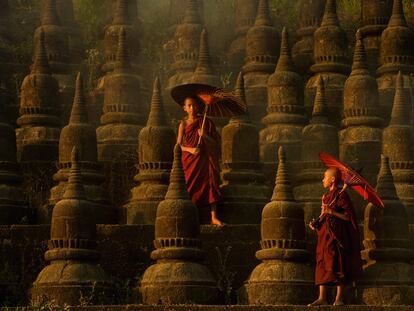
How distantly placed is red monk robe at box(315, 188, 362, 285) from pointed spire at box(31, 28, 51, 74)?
7849 mm

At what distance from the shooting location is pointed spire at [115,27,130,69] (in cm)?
3428

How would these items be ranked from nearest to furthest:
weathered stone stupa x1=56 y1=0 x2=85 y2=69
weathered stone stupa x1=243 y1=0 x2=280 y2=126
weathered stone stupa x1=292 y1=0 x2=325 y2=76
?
weathered stone stupa x1=243 y1=0 x2=280 y2=126 < weathered stone stupa x1=292 y1=0 x2=325 y2=76 < weathered stone stupa x1=56 y1=0 x2=85 y2=69

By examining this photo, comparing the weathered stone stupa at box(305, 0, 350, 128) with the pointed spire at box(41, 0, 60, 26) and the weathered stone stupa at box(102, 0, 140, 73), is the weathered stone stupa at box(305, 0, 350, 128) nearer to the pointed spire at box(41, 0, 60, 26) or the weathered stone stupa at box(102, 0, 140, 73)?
the weathered stone stupa at box(102, 0, 140, 73)

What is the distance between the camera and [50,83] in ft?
112

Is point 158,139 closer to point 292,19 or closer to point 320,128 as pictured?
point 320,128

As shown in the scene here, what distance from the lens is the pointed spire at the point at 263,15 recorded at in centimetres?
3603

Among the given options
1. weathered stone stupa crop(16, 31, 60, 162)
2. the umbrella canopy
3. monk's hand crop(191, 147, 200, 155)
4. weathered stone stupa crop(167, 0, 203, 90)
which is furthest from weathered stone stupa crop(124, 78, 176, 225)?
weathered stone stupa crop(167, 0, 203, 90)

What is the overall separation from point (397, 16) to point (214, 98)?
5.96 meters

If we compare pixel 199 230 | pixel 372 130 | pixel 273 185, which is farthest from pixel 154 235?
pixel 372 130

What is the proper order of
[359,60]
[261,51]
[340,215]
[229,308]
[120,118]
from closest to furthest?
[229,308] → [340,215] → [359,60] → [120,118] → [261,51]

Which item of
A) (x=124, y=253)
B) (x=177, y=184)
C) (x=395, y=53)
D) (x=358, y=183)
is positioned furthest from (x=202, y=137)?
(x=395, y=53)

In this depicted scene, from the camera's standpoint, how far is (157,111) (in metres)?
31.7

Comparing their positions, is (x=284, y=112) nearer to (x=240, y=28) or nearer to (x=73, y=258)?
(x=240, y=28)

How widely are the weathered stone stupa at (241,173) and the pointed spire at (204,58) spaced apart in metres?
2.40
